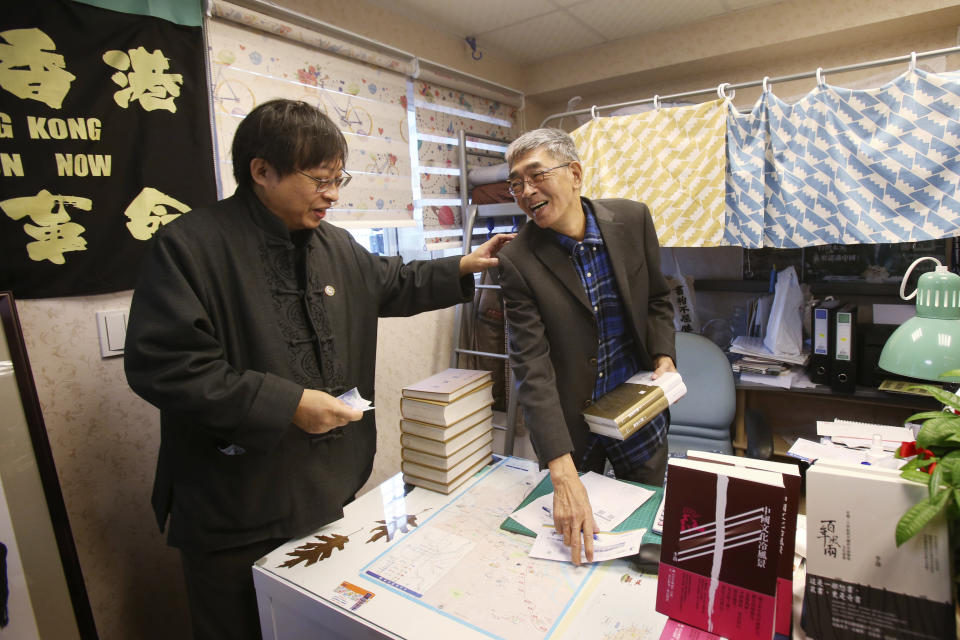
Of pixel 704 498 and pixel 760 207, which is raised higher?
pixel 760 207

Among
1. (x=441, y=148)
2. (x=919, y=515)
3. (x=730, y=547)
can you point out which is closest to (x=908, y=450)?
(x=919, y=515)

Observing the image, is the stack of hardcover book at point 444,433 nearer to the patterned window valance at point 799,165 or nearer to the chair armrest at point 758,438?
the chair armrest at point 758,438

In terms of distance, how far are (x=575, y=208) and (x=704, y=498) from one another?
0.88m

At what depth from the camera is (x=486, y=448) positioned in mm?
1540

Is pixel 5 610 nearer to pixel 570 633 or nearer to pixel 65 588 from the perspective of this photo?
pixel 65 588

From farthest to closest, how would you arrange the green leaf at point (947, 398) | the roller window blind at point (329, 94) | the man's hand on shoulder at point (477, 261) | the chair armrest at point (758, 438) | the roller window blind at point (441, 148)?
the roller window blind at point (441, 148), the chair armrest at point (758, 438), the roller window blind at point (329, 94), the man's hand on shoulder at point (477, 261), the green leaf at point (947, 398)

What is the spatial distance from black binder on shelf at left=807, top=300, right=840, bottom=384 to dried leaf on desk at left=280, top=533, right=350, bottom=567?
7.17 feet

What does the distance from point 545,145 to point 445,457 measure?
87 cm

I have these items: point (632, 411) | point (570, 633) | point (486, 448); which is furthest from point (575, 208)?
point (570, 633)

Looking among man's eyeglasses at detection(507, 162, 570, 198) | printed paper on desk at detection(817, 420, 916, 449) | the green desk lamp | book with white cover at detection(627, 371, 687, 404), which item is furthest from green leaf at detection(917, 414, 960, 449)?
man's eyeglasses at detection(507, 162, 570, 198)

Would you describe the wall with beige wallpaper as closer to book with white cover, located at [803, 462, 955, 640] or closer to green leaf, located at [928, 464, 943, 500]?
book with white cover, located at [803, 462, 955, 640]

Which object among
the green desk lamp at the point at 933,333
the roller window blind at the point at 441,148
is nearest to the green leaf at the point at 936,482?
the green desk lamp at the point at 933,333

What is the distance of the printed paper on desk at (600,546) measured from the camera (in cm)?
103

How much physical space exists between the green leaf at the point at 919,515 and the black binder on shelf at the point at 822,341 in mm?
1861
